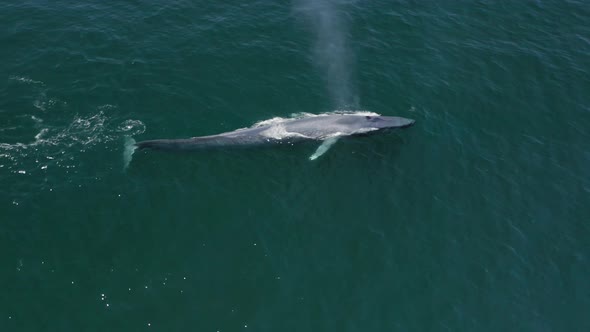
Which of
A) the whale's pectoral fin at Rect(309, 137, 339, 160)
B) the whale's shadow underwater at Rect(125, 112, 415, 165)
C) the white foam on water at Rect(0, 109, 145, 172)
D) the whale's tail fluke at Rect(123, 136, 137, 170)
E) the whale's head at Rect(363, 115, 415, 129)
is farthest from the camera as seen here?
the whale's head at Rect(363, 115, 415, 129)

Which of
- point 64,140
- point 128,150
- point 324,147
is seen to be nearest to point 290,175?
point 324,147

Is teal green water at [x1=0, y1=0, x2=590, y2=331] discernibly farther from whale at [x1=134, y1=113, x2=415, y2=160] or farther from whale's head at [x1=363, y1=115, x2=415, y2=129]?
whale's head at [x1=363, y1=115, x2=415, y2=129]

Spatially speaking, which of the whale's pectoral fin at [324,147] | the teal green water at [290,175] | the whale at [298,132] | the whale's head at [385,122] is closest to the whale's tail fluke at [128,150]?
the whale at [298,132]

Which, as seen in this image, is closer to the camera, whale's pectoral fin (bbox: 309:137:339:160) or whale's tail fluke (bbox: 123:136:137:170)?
Result: whale's tail fluke (bbox: 123:136:137:170)

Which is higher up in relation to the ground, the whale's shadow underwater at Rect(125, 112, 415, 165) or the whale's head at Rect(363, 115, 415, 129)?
the whale's head at Rect(363, 115, 415, 129)

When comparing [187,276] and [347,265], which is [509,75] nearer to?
[347,265]

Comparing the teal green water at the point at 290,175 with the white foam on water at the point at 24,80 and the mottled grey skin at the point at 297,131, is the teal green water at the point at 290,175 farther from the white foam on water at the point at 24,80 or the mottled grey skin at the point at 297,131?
the mottled grey skin at the point at 297,131

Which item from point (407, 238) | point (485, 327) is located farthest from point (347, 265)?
point (485, 327)

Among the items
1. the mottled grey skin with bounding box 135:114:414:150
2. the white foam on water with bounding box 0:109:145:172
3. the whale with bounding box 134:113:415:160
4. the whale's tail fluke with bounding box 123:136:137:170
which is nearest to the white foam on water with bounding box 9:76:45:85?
the white foam on water with bounding box 0:109:145:172
